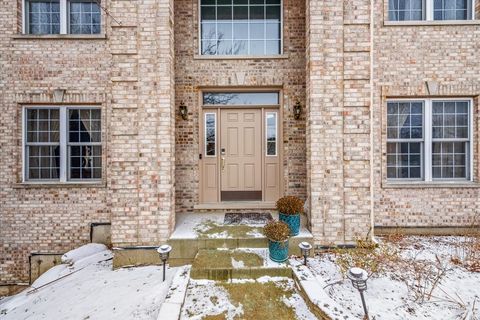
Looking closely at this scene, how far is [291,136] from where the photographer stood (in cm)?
524

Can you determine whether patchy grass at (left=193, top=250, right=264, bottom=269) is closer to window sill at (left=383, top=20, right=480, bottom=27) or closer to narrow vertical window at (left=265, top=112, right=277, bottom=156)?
narrow vertical window at (left=265, top=112, right=277, bottom=156)

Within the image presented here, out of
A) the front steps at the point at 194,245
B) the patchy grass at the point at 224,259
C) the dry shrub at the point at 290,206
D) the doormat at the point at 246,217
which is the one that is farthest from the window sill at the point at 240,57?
the patchy grass at the point at 224,259

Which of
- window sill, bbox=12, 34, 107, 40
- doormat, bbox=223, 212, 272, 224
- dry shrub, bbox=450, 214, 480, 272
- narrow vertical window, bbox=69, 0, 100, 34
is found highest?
narrow vertical window, bbox=69, 0, 100, 34

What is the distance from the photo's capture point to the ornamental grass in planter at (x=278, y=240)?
3.55 m

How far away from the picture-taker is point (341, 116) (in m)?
4.08

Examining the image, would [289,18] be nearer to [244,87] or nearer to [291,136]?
[244,87]

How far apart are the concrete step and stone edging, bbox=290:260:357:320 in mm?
211

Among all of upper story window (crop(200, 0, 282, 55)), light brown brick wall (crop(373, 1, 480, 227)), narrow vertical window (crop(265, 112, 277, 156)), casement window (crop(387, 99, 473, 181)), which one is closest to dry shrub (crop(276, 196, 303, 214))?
narrow vertical window (crop(265, 112, 277, 156))

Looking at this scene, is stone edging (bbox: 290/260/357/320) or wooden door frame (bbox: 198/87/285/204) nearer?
stone edging (bbox: 290/260/357/320)

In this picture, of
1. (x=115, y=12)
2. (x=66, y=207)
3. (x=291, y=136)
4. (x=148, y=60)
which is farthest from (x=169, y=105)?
(x=66, y=207)

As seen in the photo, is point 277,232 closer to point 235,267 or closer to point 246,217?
point 235,267

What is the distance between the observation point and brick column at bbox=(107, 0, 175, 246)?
3990mm

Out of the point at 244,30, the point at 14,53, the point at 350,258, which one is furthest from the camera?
the point at 244,30

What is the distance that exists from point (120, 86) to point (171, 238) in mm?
2659
